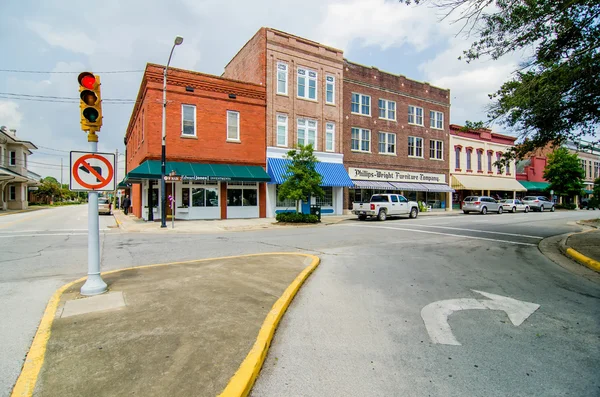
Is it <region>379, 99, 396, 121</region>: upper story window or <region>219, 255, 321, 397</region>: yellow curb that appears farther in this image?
<region>379, 99, 396, 121</region>: upper story window

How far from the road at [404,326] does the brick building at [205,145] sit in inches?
479

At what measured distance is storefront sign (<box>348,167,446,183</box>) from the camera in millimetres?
29828

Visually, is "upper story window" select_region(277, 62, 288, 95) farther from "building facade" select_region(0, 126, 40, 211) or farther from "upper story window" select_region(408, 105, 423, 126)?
"building facade" select_region(0, 126, 40, 211)

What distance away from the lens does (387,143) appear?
3206 cm

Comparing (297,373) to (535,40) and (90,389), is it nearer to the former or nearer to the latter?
(90,389)

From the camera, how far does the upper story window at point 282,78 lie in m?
25.5

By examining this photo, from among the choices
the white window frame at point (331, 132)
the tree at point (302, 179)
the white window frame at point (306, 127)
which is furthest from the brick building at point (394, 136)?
the tree at point (302, 179)

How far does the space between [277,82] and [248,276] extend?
21.3 meters

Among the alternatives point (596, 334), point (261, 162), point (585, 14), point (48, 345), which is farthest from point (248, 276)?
point (261, 162)

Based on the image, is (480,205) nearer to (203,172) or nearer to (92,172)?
(203,172)

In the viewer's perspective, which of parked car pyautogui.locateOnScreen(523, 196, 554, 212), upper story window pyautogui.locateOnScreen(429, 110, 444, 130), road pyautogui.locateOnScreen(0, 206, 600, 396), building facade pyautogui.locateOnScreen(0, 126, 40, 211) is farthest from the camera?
building facade pyautogui.locateOnScreen(0, 126, 40, 211)

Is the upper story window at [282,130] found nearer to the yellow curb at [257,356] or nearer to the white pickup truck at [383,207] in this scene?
the white pickup truck at [383,207]

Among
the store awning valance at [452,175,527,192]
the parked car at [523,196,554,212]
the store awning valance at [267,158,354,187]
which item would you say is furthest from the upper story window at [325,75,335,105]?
the parked car at [523,196,554,212]

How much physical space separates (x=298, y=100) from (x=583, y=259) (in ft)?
68.5
